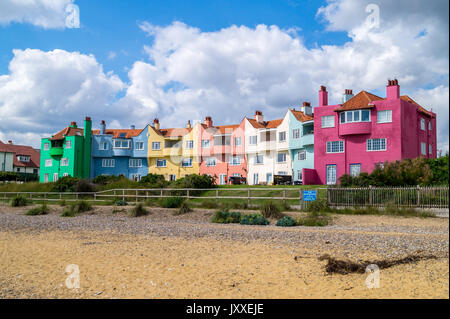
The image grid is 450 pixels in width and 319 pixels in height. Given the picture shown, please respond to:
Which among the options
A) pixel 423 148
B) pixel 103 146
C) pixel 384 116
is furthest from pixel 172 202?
pixel 103 146

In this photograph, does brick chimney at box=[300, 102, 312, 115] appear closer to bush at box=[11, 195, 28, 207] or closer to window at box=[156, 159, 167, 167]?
window at box=[156, 159, 167, 167]

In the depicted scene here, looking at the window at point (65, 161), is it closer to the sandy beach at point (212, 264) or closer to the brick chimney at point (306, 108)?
the brick chimney at point (306, 108)

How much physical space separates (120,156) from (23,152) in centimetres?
3251

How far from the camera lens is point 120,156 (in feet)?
194

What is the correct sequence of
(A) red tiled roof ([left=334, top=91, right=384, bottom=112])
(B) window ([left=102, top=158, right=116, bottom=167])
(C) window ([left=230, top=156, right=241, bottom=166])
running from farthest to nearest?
(B) window ([left=102, top=158, right=116, bottom=167])
(C) window ([left=230, top=156, right=241, bottom=166])
(A) red tiled roof ([left=334, top=91, right=384, bottom=112])

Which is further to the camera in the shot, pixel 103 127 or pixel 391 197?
pixel 103 127

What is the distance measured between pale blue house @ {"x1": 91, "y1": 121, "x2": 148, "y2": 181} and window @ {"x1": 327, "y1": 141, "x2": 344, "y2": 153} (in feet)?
100.0

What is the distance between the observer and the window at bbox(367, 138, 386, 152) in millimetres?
34694

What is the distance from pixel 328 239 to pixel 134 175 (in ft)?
167

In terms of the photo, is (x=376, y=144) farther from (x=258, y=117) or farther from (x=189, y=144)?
(x=189, y=144)

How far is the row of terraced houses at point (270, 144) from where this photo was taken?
115ft

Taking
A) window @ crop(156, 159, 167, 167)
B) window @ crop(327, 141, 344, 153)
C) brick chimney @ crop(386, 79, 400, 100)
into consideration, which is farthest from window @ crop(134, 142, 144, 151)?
brick chimney @ crop(386, 79, 400, 100)

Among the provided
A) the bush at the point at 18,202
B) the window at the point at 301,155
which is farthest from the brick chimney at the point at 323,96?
the bush at the point at 18,202
